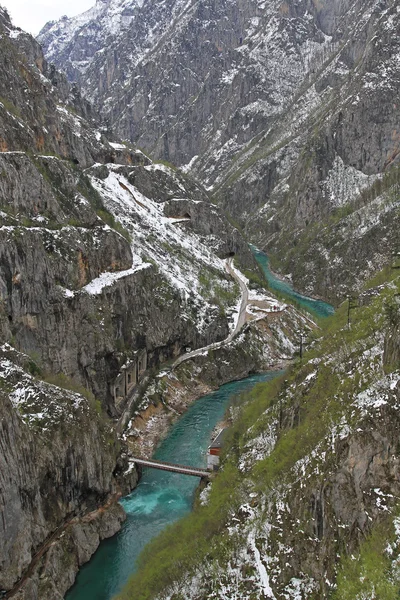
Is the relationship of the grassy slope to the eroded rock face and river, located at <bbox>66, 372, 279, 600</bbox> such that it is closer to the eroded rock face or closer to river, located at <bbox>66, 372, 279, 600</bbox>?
river, located at <bbox>66, 372, 279, 600</bbox>

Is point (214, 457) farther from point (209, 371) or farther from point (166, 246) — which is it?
point (166, 246)

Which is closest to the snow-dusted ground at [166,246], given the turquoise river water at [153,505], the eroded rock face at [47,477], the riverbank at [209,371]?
the riverbank at [209,371]

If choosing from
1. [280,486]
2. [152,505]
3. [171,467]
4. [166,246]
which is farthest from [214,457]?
[166,246]

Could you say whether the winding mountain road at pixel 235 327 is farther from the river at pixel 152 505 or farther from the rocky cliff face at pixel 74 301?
the river at pixel 152 505

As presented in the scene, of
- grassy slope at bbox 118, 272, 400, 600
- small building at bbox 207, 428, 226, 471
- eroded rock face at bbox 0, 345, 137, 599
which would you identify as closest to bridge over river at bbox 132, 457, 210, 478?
small building at bbox 207, 428, 226, 471

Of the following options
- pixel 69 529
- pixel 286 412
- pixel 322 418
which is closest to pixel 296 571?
pixel 322 418

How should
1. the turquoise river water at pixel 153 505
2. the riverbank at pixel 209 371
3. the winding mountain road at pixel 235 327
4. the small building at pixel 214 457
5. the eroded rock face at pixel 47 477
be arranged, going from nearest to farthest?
1. the eroded rock face at pixel 47 477
2. the turquoise river water at pixel 153 505
3. the small building at pixel 214 457
4. the riverbank at pixel 209 371
5. the winding mountain road at pixel 235 327
